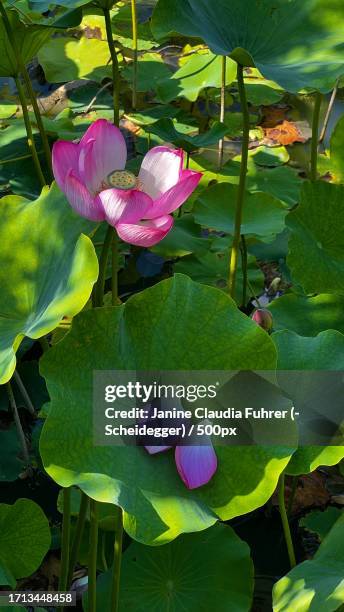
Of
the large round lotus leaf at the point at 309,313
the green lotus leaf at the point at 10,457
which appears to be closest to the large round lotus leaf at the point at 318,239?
the large round lotus leaf at the point at 309,313

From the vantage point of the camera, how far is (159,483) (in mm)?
959

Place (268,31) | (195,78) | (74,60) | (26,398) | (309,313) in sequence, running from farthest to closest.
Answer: (74,60) → (195,78) → (26,398) → (309,313) → (268,31)

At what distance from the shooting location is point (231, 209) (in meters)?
2.08

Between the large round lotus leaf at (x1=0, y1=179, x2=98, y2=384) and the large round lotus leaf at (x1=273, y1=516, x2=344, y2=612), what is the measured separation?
49 cm

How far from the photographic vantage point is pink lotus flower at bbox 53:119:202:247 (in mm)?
940

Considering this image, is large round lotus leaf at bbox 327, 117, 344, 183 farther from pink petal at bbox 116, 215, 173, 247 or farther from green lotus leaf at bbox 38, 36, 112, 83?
green lotus leaf at bbox 38, 36, 112, 83

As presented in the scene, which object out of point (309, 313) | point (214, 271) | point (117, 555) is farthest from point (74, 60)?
point (117, 555)

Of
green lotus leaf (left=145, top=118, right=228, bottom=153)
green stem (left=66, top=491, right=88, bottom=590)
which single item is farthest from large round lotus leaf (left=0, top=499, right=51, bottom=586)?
green lotus leaf (left=145, top=118, right=228, bottom=153)

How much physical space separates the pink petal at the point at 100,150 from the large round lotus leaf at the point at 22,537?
23.0 inches

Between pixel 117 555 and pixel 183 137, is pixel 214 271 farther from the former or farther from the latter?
pixel 117 555

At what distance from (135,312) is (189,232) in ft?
4.01

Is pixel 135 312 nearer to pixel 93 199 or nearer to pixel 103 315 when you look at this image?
pixel 103 315

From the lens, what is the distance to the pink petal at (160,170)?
3.37 ft

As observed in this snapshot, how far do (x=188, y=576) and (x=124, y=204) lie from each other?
0.70 meters
